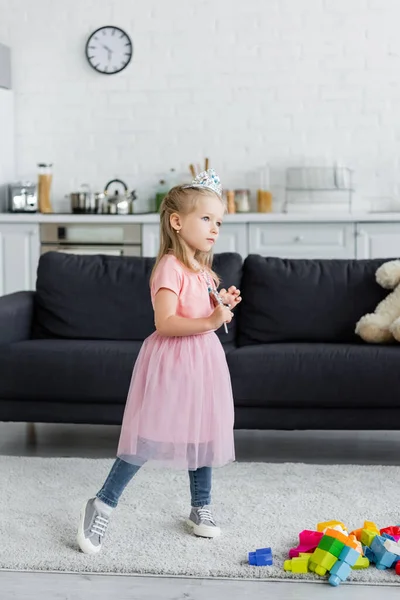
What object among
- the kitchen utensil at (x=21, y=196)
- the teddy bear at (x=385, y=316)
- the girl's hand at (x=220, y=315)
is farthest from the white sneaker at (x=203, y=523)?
the kitchen utensil at (x=21, y=196)

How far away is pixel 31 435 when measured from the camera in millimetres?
4117

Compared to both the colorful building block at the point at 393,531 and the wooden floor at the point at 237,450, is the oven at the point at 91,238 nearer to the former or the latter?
the wooden floor at the point at 237,450

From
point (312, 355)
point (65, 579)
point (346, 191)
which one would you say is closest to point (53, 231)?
point (346, 191)

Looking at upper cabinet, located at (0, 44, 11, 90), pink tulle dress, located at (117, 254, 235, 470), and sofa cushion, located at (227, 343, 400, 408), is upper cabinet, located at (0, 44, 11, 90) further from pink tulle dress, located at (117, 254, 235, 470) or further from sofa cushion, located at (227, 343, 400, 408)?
pink tulle dress, located at (117, 254, 235, 470)

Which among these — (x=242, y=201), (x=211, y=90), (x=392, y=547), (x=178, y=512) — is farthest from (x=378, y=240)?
(x=392, y=547)

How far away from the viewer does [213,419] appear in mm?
2670

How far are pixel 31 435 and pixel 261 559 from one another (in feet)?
5.96

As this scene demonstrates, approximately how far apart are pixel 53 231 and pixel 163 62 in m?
1.36

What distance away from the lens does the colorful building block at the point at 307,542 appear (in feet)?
8.44

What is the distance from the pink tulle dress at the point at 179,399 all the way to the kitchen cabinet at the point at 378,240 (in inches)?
128

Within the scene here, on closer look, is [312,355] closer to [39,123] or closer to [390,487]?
[390,487]

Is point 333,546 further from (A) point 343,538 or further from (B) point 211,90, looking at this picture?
(B) point 211,90

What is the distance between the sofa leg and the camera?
4.02 m

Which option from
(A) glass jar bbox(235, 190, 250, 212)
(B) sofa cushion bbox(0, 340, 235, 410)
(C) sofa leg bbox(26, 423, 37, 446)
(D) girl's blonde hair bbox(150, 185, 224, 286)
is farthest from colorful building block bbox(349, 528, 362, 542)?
(A) glass jar bbox(235, 190, 250, 212)
